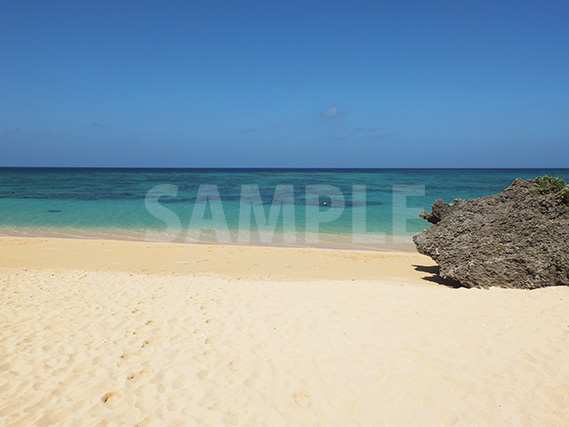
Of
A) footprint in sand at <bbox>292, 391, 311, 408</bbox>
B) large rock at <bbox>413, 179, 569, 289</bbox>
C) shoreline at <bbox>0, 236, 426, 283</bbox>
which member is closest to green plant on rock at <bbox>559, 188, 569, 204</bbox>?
large rock at <bbox>413, 179, 569, 289</bbox>

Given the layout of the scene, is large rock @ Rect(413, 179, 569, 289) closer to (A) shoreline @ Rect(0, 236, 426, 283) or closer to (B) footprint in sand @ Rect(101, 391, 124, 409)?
(A) shoreline @ Rect(0, 236, 426, 283)

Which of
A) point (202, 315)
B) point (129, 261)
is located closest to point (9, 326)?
point (202, 315)

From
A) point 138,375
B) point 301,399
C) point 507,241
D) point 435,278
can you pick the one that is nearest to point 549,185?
Answer: point 507,241

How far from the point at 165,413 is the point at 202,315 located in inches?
102

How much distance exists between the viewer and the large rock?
24.5 ft

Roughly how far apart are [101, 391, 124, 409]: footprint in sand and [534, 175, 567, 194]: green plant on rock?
9.02 metres

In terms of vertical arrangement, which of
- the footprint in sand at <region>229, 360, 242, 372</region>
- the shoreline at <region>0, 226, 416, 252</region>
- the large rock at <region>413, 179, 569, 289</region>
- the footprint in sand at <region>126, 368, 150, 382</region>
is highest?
the large rock at <region>413, 179, 569, 289</region>

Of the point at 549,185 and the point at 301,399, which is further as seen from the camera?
the point at 549,185

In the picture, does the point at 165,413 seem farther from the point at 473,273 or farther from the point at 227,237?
the point at 227,237

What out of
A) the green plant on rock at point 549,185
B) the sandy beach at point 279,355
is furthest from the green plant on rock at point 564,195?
the sandy beach at point 279,355

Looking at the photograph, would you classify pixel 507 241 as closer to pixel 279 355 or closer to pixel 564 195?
pixel 564 195

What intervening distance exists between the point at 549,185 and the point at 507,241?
165 cm

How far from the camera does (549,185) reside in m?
8.38

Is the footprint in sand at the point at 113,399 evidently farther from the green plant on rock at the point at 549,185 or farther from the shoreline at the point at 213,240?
the shoreline at the point at 213,240
